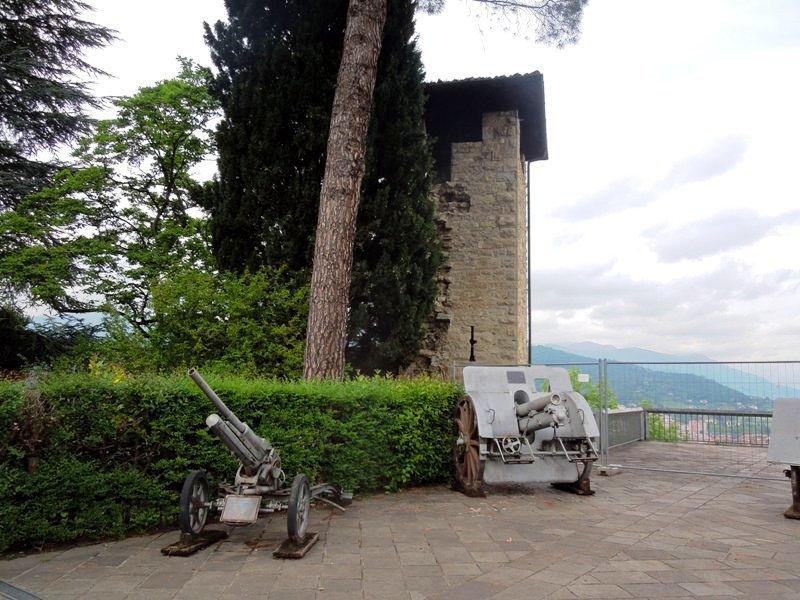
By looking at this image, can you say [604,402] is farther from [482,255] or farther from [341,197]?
[482,255]

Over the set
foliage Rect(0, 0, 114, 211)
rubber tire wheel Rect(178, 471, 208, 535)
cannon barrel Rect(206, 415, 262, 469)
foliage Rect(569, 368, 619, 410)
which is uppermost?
foliage Rect(0, 0, 114, 211)

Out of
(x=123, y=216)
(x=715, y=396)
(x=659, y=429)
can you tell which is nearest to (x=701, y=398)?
(x=715, y=396)

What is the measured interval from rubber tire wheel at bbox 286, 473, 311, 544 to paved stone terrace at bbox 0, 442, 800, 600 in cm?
18

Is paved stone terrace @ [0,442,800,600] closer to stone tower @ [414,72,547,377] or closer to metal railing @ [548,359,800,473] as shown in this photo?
metal railing @ [548,359,800,473]

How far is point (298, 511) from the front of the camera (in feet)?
13.4

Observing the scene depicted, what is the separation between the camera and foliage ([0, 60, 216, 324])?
11477mm

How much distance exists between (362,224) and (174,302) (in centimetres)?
320

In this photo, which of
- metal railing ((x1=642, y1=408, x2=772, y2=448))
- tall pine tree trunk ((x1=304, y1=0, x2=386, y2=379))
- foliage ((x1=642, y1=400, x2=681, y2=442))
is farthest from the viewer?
foliage ((x1=642, y1=400, x2=681, y2=442))

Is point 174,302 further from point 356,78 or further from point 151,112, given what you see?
point 151,112

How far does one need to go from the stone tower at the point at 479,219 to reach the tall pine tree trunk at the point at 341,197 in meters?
4.93

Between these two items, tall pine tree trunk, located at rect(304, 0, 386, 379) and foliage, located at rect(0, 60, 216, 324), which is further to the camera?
foliage, located at rect(0, 60, 216, 324)

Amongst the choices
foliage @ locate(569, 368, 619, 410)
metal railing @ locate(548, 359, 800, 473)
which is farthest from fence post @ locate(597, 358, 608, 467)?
foliage @ locate(569, 368, 619, 410)

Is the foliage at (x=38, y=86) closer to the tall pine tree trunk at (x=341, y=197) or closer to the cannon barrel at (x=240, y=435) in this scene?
the tall pine tree trunk at (x=341, y=197)

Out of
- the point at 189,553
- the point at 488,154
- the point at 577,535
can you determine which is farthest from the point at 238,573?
the point at 488,154
